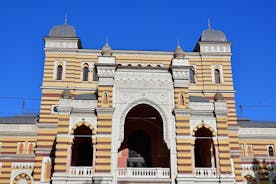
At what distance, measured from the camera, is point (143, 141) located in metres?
28.2

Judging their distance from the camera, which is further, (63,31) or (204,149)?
(63,31)

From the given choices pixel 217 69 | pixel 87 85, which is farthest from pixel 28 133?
pixel 217 69

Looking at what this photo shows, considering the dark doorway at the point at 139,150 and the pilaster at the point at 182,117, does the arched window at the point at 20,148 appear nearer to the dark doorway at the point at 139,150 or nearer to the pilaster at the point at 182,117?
the dark doorway at the point at 139,150

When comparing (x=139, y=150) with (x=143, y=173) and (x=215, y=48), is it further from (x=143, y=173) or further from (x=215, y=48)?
(x=215, y=48)

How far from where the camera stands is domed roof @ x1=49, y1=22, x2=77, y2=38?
33.1m

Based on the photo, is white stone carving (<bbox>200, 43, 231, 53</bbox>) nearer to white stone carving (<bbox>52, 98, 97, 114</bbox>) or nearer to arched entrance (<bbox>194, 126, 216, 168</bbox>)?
arched entrance (<bbox>194, 126, 216, 168</bbox>)

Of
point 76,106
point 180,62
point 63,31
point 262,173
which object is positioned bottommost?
point 262,173

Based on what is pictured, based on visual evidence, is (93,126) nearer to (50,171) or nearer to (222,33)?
(50,171)

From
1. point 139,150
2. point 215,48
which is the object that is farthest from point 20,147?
point 215,48

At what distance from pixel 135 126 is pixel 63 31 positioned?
12.0m

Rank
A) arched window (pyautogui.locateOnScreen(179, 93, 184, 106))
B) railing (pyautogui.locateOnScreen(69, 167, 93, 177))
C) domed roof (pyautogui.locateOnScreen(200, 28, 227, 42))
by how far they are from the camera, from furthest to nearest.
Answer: domed roof (pyautogui.locateOnScreen(200, 28, 227, 42)) → arched window (pyautogui.locateOnScreen(179, 93, 184, 106)) → railing (pyautogui.locateOnScreen(69, 167, 93, 177))

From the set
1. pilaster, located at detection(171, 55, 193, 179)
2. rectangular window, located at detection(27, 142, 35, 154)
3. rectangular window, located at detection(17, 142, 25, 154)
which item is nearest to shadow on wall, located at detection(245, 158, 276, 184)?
pilaster, located at detection(171, 55, 193, 179)

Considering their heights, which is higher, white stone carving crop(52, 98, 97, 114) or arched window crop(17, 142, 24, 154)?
white stone carving crop(52, 98, 97, 114)

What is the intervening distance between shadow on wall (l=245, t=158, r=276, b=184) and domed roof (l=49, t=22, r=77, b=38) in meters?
19.9
